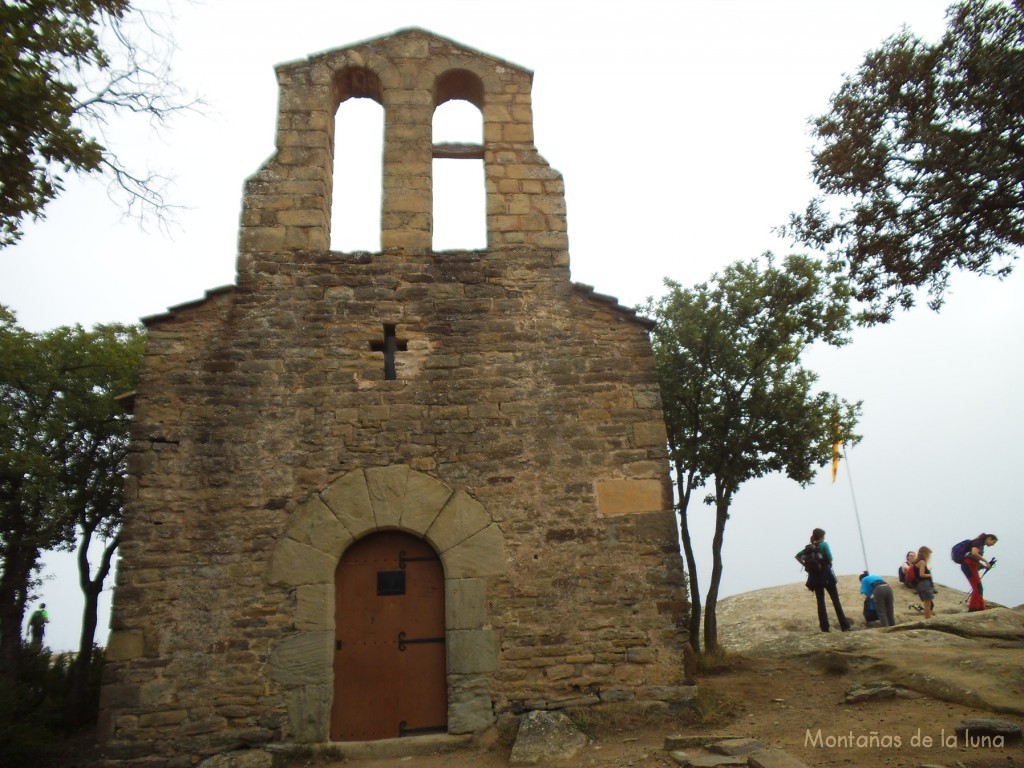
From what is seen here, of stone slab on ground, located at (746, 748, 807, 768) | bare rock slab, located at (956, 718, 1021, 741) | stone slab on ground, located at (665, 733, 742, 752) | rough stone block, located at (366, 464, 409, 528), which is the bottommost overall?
stone slab on ground, located at (746, 748, 807, 768)

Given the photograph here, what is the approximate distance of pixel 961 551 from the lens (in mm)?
9227

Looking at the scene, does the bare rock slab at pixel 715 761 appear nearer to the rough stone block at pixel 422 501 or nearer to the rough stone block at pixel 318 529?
the rough stone block at pixel 422 501

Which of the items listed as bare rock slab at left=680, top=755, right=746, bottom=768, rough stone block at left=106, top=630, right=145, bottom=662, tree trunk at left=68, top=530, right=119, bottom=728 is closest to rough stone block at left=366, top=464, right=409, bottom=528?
rough stone block at left=106, top=630, right=145, bottom=662

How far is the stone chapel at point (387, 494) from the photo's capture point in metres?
5.58

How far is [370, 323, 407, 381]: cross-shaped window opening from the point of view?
21.3ft

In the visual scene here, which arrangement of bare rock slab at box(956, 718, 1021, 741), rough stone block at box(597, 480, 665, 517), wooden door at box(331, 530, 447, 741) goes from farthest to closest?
rough stone block at box(597, 480, 665, 517) < wooden door at box(331, 530, 447, 741) < bare rock slab at box(956, 718, 1021, 741)

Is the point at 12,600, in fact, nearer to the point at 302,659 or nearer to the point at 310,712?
the point at 302,659

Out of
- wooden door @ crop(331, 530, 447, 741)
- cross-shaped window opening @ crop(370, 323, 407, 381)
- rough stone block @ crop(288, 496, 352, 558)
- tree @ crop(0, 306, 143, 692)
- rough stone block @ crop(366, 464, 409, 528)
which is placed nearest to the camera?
wooden door @ crop(331, 530, 447, 741)

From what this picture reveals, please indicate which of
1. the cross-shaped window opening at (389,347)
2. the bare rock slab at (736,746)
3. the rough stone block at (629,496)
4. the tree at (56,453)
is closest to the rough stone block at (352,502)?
the cross-shaped window opening at (389,347)

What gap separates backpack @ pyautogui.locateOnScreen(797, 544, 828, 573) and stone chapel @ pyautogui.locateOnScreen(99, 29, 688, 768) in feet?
14.1

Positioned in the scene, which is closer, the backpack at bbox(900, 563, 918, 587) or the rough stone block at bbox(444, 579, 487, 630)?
the rough stone block at bbox(444, 579, 487, 630)

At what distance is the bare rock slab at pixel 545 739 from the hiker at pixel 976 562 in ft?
22.0

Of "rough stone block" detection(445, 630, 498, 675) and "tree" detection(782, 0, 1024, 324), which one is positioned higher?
"tree" detection(782, 0, 1024, 324)

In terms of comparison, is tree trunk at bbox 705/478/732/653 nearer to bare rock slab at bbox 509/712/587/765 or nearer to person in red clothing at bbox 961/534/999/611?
person in red clothing at bbox 961/534/999/611
